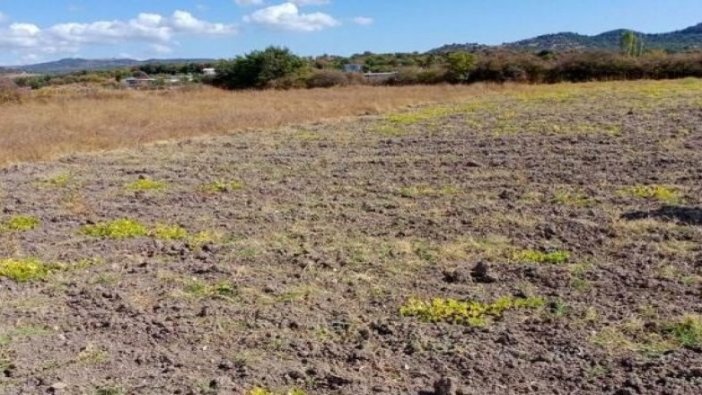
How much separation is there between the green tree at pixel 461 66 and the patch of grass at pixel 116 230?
31.0 m

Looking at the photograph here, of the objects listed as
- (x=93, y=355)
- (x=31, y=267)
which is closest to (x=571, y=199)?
(x=31, y=267)

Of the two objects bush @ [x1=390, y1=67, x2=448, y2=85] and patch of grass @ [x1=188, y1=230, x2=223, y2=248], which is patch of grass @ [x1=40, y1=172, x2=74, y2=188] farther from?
bush @ [x1=390, y1=67, x2=448, y2=85]

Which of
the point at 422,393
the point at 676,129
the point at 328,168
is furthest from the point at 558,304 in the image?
the point at 676,129

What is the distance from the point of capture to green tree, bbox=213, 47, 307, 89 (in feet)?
136

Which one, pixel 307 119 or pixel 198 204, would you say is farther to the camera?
pixel 307 119

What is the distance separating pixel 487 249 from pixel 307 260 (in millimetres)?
1472

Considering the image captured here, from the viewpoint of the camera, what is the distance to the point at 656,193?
8.27m

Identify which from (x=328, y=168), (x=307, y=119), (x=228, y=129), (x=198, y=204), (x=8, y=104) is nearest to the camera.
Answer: (x=198, y=204)

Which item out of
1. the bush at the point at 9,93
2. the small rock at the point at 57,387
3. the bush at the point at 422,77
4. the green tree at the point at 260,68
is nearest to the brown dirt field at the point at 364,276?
the small rock at the point at 57,387

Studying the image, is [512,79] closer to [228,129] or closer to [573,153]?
[228,129]

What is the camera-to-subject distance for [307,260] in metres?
6.14

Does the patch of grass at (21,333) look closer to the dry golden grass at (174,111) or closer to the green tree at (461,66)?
the dry golden grass at (174,111)

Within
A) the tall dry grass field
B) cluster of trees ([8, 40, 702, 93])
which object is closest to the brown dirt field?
the tall dry grass field

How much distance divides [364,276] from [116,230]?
2887 mm
